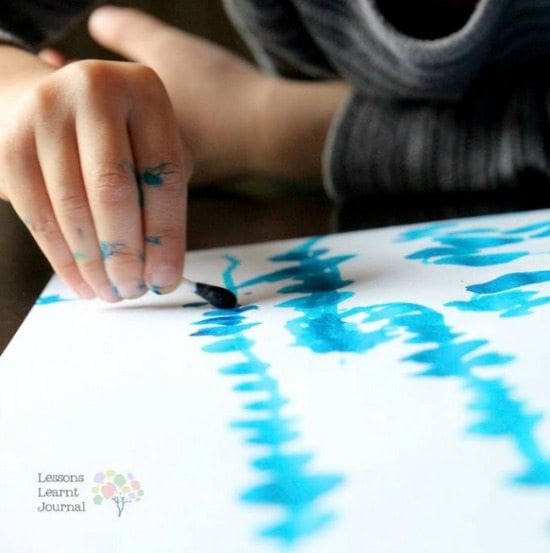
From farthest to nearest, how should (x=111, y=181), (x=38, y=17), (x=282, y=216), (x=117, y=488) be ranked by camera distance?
(x=38, y=17), (x=282, y=216), (x=111, y=181), (x=117, y=488)

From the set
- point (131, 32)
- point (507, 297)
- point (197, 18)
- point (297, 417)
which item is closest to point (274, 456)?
point (297, 417)

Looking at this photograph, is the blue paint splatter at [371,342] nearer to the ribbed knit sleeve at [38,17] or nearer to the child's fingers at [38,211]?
the child's fingers at [38,211]

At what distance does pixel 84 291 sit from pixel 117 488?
159mm

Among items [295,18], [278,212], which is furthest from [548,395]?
[295,18]

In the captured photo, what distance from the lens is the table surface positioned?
19.1 inches

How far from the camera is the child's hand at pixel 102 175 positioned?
1.20 feet

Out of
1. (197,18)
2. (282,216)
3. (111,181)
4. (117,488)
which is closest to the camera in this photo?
(117,488)

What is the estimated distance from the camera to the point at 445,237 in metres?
0.44

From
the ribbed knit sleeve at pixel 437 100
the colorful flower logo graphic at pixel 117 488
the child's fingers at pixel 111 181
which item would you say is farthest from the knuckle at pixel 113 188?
the ribbed knit sleeve at pixel 437 100

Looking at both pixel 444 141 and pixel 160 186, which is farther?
pixel 444 141

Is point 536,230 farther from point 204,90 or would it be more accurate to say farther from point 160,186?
point 204,90

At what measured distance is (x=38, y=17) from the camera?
65 centimetres

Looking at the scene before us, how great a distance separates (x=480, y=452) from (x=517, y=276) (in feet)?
0.46

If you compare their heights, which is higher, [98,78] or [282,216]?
[98,78]
